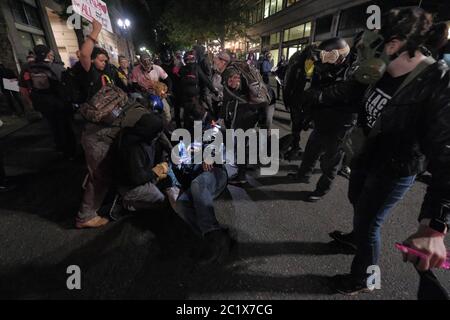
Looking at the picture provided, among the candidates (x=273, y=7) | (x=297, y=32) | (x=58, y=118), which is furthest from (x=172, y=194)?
(x=273, y=7)

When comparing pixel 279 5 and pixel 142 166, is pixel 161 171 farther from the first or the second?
pixel 279 5

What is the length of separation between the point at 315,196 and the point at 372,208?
1.61m

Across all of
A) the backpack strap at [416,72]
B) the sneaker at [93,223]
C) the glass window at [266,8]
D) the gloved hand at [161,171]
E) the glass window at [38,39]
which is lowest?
the sneaker at [93,223]

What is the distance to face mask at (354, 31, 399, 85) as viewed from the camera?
135 centimetres

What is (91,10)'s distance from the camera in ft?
12.5

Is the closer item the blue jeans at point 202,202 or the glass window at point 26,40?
the blue jeans at point 202,202

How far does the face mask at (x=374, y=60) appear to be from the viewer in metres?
1.35

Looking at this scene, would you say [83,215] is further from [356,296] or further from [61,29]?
[61,29]

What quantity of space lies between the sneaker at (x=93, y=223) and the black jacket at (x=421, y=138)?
2.74 metres

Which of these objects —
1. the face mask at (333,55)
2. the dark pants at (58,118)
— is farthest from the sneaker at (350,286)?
the dark pants at (58,118)

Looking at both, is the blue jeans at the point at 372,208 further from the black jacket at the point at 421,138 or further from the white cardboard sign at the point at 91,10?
the white cardboard sign at the point at 91,10

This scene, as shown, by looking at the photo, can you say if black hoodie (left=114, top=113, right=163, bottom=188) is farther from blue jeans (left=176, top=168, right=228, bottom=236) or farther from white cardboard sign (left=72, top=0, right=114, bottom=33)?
white cardboard sign (left=72, top=0, right=114, bottom=33)

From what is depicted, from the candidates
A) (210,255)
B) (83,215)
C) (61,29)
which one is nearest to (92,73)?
(83,215)

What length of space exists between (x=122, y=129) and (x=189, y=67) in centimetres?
333
